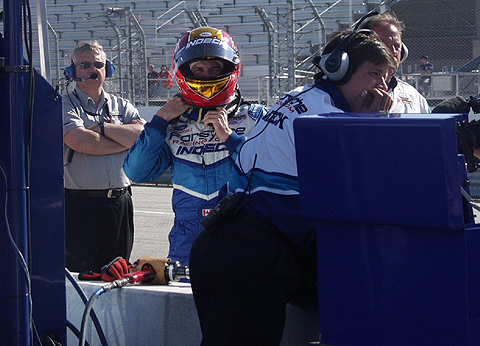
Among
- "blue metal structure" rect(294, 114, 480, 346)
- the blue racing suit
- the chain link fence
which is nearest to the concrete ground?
the chain link fence

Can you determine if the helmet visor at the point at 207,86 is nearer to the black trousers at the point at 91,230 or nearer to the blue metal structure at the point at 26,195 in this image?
the blue metal structure at the point at 26,195

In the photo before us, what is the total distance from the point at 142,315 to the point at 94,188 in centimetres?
196

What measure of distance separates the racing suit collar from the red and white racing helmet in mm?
1130

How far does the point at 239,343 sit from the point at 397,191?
2.43 feet

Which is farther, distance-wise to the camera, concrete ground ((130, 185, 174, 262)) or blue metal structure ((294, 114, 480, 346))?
concrete ground ((130, 185, 174, 262))

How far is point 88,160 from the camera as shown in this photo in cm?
504

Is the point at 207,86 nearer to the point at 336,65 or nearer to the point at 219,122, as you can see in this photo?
the point at 219,122

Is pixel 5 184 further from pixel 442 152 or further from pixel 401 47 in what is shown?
pixel 401 47

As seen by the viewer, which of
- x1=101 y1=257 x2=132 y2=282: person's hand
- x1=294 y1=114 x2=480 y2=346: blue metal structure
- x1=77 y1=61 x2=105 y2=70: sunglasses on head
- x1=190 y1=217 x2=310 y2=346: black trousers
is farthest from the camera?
x1=77 y1=61 x2=105 y2=70: sunglasses on head

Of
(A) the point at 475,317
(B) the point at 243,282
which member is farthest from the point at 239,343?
(A) the point at 475,317

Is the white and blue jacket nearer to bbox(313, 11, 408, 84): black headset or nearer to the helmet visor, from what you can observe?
bbox(313, 11, 408, 84): black headset

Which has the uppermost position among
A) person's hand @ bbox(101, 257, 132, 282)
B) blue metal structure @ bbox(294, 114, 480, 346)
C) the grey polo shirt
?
the grey polo shirt

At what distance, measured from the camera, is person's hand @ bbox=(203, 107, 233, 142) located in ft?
11.6

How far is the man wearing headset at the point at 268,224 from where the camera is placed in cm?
238
